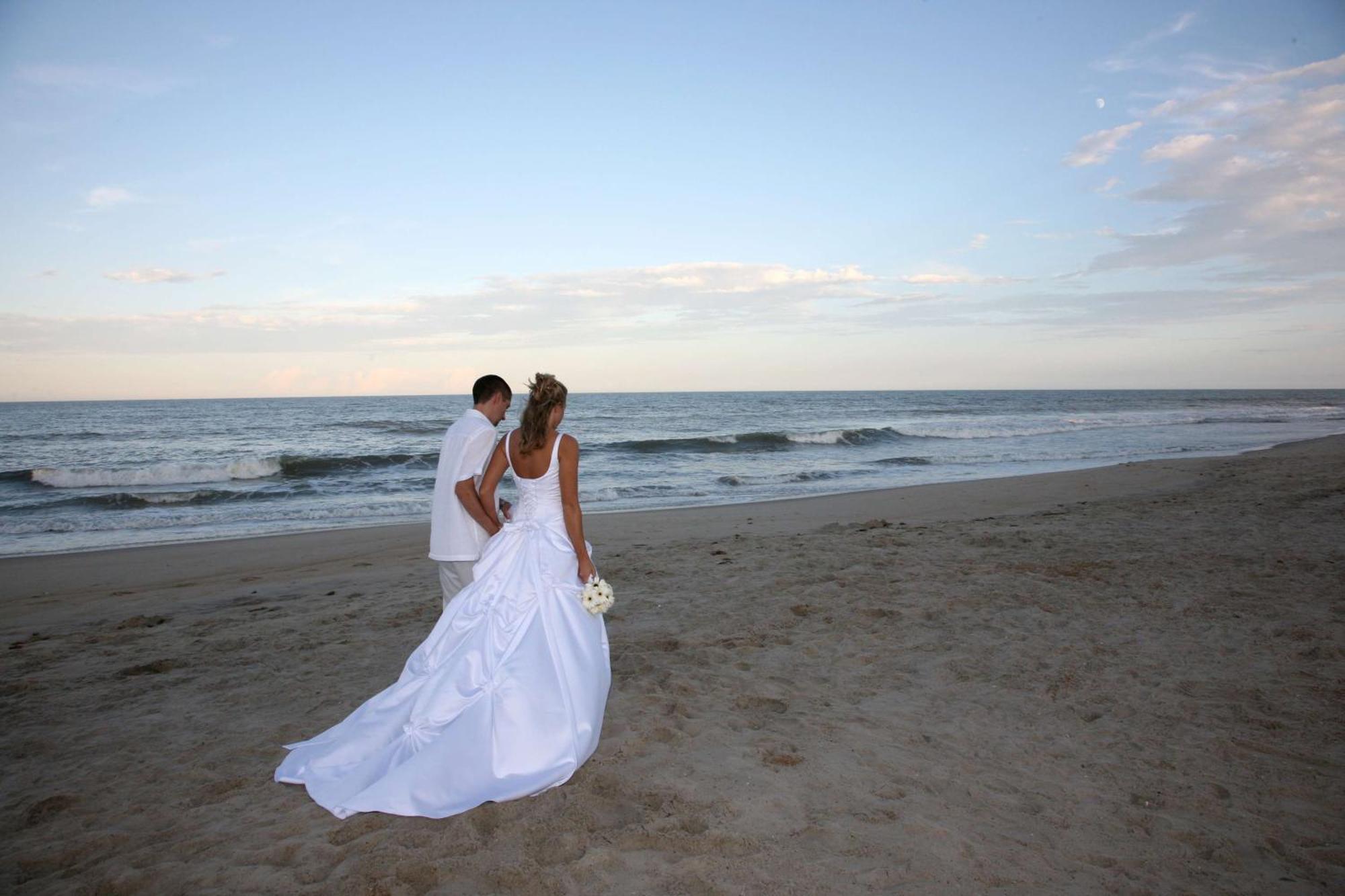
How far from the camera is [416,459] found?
24656mm

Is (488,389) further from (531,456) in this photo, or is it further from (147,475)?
(147,475)

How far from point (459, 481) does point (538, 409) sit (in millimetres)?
843

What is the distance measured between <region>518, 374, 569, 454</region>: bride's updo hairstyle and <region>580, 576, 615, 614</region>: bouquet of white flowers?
2.48 ft

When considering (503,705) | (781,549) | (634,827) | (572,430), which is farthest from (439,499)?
(572,430)

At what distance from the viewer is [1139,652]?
5137 mm

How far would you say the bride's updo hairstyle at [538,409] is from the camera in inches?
149

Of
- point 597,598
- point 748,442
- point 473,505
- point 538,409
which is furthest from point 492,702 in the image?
point 748,442

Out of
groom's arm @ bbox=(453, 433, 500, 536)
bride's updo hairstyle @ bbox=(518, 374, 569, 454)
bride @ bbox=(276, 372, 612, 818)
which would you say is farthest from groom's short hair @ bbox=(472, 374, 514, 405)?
bride's updo hairstyle @ bbox=(518, 374, 569, 454)

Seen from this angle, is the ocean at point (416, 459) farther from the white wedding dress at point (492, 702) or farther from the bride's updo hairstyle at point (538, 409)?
the white wedding dress at point (492, 702)

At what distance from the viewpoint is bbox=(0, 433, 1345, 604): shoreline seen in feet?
30.9

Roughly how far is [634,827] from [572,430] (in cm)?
3473

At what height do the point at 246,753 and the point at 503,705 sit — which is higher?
the point at 503,705

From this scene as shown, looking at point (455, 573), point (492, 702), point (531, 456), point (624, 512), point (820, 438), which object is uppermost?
point (531, 456)

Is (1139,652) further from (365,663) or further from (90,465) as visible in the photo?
(90,465)
